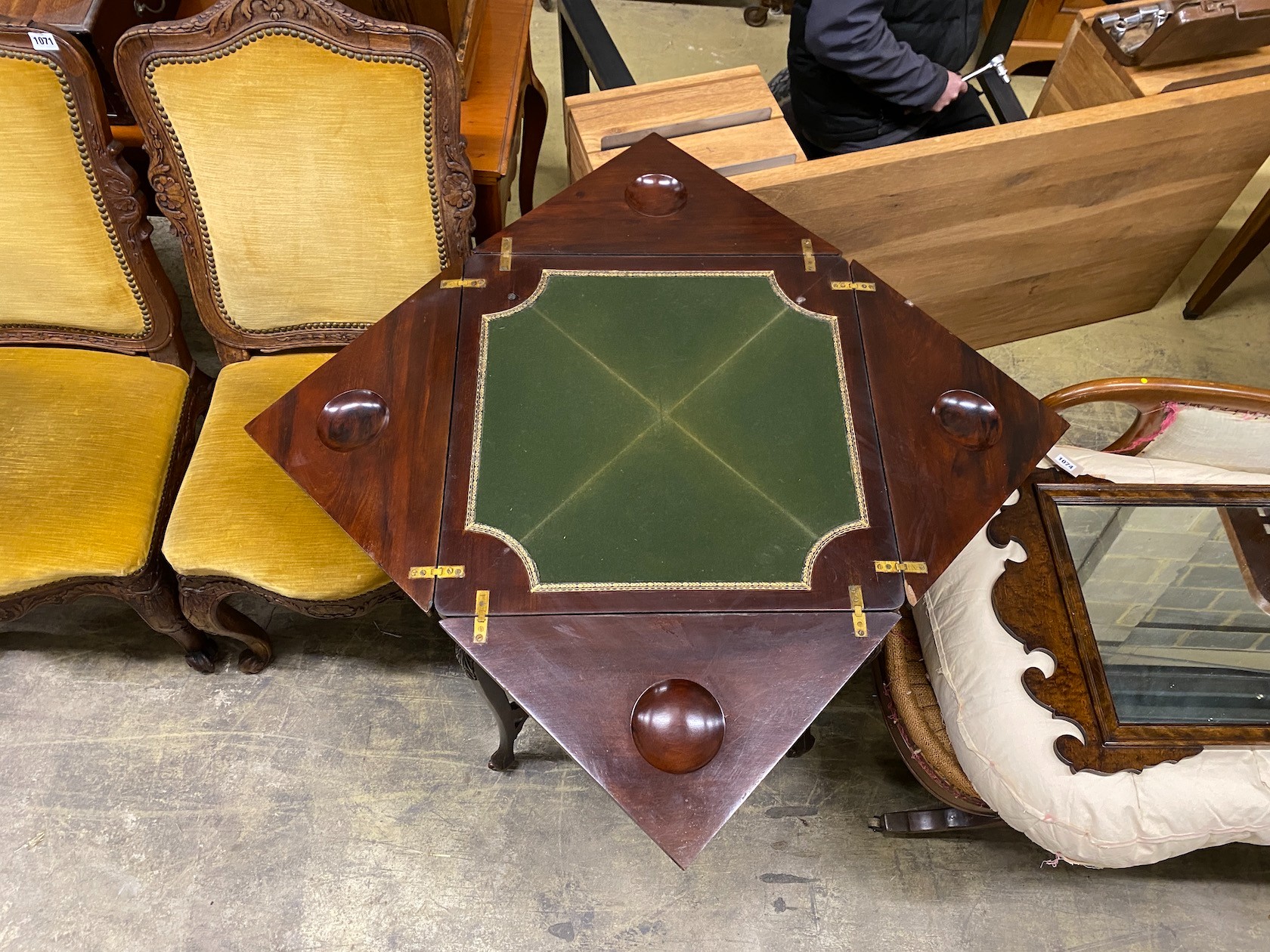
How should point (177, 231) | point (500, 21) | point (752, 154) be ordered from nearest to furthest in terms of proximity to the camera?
point (177, 231), point (752, 154), point (500, 21)

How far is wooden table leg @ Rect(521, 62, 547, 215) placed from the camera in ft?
7.38

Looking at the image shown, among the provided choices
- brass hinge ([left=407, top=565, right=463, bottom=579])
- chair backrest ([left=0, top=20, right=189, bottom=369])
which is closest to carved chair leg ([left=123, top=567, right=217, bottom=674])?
chair backrest ([left=0, top=20, right=189, bottom=369])

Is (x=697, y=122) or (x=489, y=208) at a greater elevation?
(x=697, y=122)

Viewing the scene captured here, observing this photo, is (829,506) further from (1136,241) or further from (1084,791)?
(1136,241)

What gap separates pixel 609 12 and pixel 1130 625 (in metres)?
2.80

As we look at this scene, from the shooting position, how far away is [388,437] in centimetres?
125

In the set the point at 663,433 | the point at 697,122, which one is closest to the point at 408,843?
the point at 663,433

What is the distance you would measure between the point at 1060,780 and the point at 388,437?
1114 millimetres

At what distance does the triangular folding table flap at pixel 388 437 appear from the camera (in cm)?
118

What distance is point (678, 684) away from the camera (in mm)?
1075

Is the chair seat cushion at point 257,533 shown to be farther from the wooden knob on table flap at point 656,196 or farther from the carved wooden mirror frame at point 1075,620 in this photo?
the carved wooden mirror frame at point 1075,620

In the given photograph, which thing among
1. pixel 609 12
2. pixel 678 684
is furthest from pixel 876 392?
pixel 609 12

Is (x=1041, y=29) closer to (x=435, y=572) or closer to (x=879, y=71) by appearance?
(x=879, y=71)

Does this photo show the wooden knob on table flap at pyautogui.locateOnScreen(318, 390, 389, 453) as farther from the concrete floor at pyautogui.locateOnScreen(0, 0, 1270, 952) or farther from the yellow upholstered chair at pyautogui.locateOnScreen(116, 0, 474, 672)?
the concrete floor at pyautogui.locateOnScreen(0, 0, 1270, 952)
